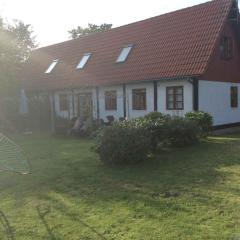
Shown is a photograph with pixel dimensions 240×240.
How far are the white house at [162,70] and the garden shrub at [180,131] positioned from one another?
20.4ft

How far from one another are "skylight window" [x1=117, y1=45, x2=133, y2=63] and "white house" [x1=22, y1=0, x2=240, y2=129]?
69mm

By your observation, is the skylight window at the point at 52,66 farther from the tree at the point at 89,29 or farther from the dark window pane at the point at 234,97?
the tree at the point at 89,29

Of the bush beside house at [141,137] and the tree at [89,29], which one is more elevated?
the tree at [89,29]

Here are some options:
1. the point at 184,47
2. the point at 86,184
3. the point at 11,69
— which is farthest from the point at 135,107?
the point at 86,184

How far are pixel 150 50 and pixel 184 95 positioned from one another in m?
4.02

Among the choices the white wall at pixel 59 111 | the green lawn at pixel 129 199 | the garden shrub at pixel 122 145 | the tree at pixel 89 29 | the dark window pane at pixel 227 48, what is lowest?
the green lawn at pixel 129 199

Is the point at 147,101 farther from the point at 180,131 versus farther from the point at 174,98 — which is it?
the point at 180,131

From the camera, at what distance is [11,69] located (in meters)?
27.6

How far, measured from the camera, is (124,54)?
82.8 feet

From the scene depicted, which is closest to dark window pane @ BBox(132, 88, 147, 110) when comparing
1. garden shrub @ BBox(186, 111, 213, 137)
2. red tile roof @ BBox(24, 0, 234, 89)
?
red tile roof @ BBox(24, 0, 234, 89)

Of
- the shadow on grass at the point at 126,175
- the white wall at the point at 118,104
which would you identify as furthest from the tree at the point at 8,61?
the shadow on grass at the point at 126,175

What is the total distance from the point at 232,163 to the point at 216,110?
442 inches

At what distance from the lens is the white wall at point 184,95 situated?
67.8 ft

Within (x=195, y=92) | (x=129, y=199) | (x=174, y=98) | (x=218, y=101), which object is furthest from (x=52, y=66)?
(x=129, y=199)
